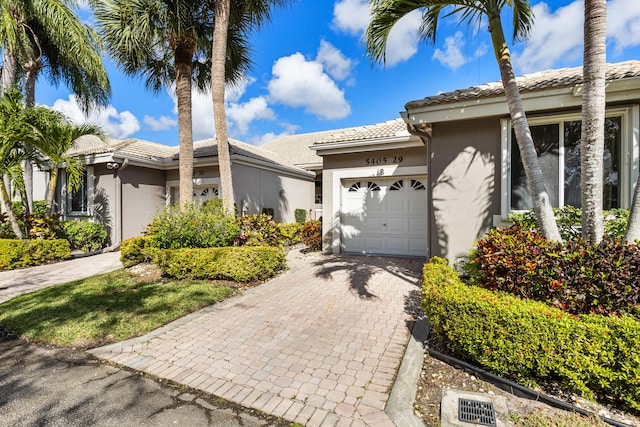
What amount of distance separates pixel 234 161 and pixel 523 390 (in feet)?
39.0

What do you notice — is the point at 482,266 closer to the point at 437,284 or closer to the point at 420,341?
the point at 437,284

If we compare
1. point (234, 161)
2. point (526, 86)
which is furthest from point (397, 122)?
point (234, 161)

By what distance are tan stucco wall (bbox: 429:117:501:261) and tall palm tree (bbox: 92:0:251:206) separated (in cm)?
705

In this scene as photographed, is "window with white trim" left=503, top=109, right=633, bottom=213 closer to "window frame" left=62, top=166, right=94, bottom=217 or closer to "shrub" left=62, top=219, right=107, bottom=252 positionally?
"shrub" left=62, top=219, right=107, bottom=252

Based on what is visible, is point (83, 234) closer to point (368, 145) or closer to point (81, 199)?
point (81, 199)

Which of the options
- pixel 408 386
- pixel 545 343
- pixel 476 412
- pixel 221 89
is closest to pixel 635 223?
pixel 545 343

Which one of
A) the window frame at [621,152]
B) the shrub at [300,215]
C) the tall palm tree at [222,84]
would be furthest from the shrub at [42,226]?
the window frame at [621,152]

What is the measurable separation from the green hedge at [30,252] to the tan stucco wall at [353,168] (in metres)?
9.10

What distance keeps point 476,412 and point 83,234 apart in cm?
1366

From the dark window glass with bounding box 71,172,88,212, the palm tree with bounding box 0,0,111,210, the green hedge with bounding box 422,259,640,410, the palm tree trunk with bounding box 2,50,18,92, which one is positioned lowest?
the green hedge with bounding box 422,259,640,410

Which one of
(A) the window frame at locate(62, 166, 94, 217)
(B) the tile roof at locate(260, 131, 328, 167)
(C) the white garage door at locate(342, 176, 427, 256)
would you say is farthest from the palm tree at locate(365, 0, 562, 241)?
(B) the tile roof at locate(260, 131, 328, 167)

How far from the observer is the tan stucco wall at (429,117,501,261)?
6.80 metres

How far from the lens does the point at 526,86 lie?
6203mm

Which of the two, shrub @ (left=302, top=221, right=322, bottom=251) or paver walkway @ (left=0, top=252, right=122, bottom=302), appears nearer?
paver walkway @ (left=0, top=252, right=122, bottom=302)
